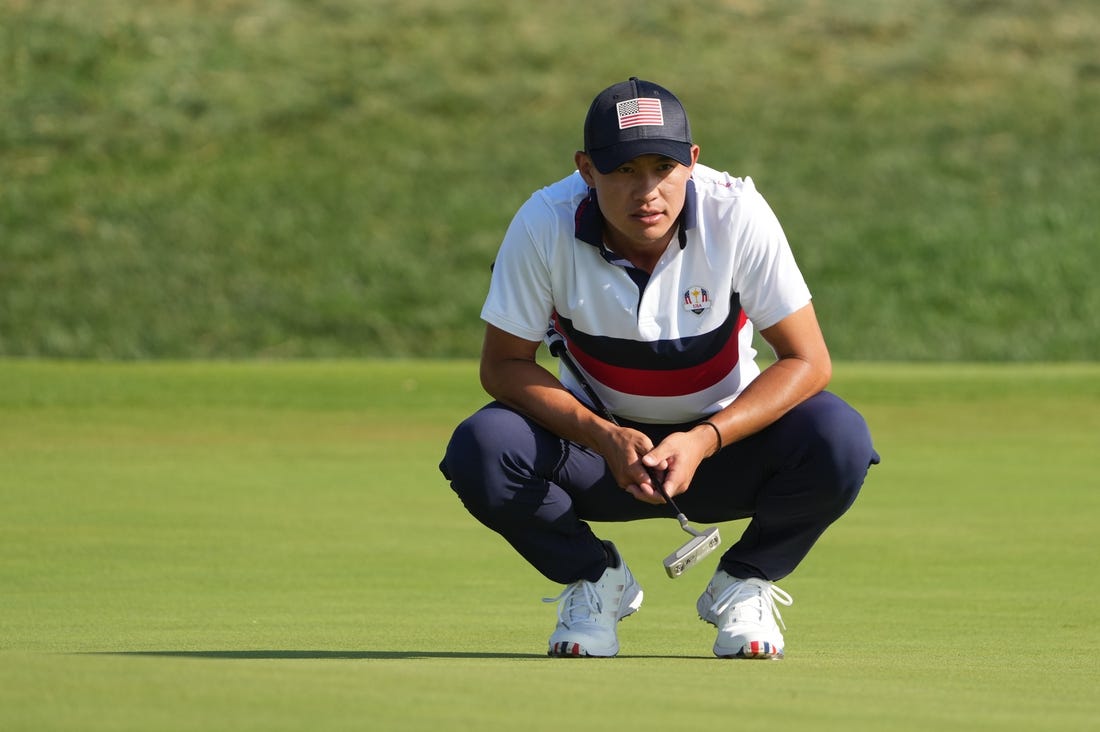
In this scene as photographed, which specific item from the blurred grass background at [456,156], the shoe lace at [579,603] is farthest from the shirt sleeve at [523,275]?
the blurred grass background at [456,156]

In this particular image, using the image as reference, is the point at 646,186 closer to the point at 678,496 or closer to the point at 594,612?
the point at 678,496

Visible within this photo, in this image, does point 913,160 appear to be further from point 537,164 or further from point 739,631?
point 739,631

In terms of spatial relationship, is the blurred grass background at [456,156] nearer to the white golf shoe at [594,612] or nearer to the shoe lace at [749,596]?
the white golf shoe at [594,612]

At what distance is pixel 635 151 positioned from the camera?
3.78m

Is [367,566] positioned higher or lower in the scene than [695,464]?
lower

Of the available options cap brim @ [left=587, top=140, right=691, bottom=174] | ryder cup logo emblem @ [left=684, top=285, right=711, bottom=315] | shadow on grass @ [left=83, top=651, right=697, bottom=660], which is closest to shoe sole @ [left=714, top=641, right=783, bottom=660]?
shadow on grass @ [left=83, top=651, right=697, bottom=660]

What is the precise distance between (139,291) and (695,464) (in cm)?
1761

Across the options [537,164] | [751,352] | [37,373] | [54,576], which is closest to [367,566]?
[54,576]

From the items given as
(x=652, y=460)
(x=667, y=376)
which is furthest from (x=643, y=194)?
(x=652, y=460)

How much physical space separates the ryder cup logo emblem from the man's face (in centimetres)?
16

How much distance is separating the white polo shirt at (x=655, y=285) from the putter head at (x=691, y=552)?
437 millimetres

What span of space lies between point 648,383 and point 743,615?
56cm

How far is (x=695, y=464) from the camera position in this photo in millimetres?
3770

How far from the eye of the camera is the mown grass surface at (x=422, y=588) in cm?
256
